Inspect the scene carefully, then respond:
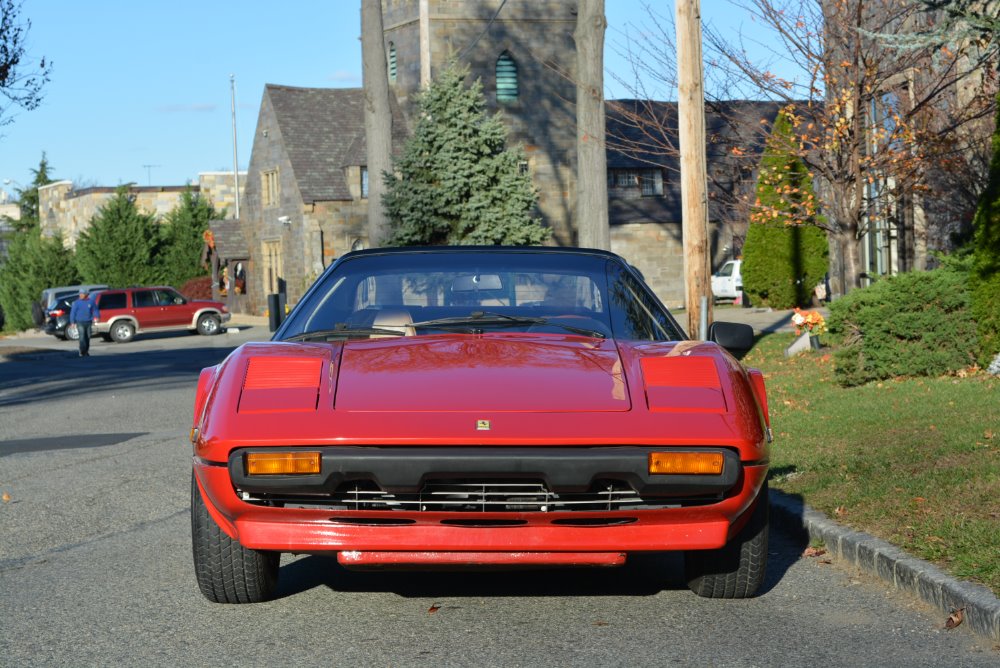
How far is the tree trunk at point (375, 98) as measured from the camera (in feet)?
98.2

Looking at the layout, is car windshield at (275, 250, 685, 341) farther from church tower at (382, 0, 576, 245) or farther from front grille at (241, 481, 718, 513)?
church tower at (382, 0, 576, 245)

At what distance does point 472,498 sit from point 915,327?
9079 millimetres

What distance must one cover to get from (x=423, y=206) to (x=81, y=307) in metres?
9.19

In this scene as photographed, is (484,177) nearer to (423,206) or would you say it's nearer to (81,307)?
(423,206)

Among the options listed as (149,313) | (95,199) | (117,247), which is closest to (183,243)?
(117,247)

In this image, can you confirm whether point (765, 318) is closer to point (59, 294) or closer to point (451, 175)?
point (451, 175)

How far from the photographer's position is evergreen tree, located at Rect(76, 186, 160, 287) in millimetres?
61156

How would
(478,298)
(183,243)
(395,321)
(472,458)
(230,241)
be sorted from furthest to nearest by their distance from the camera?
(183,243) < (230,241) < (478,298) < (395,321) < (472,458)

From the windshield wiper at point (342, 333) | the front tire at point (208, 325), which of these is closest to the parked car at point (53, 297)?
the front tire at point (208, 325)

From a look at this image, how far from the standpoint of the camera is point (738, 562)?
5.47 m

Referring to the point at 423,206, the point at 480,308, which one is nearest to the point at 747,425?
the point at 480,308

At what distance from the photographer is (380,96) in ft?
98.2

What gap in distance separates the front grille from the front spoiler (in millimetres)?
24

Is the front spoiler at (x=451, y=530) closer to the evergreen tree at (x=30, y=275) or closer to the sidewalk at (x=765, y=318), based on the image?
the sidewalk at (x=765, y=318)
